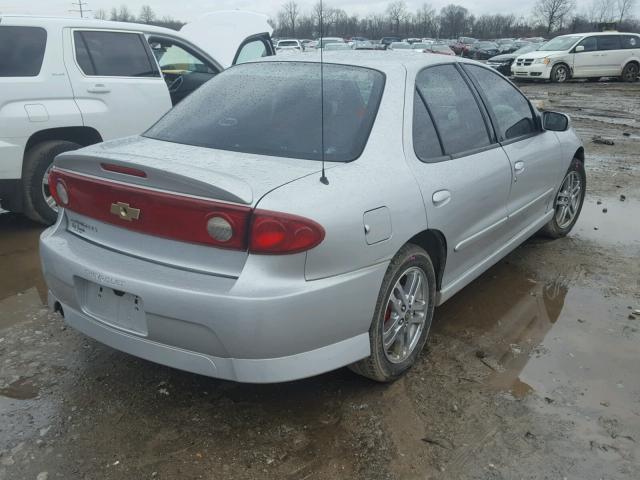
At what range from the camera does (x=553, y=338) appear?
140 inches

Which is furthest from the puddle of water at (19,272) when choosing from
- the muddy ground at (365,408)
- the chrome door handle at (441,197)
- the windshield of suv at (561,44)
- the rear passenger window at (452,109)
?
the windshield of suv at (561,44)

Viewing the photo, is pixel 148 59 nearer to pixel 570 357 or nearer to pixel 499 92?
pixel 499 92

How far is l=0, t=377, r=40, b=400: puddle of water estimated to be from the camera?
289 cm

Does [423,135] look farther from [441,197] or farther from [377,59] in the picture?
[377,59]

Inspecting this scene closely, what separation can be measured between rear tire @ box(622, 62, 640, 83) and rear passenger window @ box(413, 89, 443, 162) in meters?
21.7

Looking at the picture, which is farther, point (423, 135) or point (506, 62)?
point (506, 62)

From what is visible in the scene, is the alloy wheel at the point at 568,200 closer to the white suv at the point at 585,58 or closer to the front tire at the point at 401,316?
the front tire at the point at 401,316

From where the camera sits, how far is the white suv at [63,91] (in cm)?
502

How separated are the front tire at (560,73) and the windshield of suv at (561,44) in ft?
2.25

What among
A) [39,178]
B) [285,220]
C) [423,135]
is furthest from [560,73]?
[285,220]

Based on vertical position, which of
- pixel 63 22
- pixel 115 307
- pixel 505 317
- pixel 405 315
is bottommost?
pixel 505 317

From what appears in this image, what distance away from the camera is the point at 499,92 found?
418cm

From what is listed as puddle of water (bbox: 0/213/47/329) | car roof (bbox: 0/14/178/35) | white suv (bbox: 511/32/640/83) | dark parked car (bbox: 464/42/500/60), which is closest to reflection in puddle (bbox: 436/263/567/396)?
puddle of water (bbox: 0/213/47/329)

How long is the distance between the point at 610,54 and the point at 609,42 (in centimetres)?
41
